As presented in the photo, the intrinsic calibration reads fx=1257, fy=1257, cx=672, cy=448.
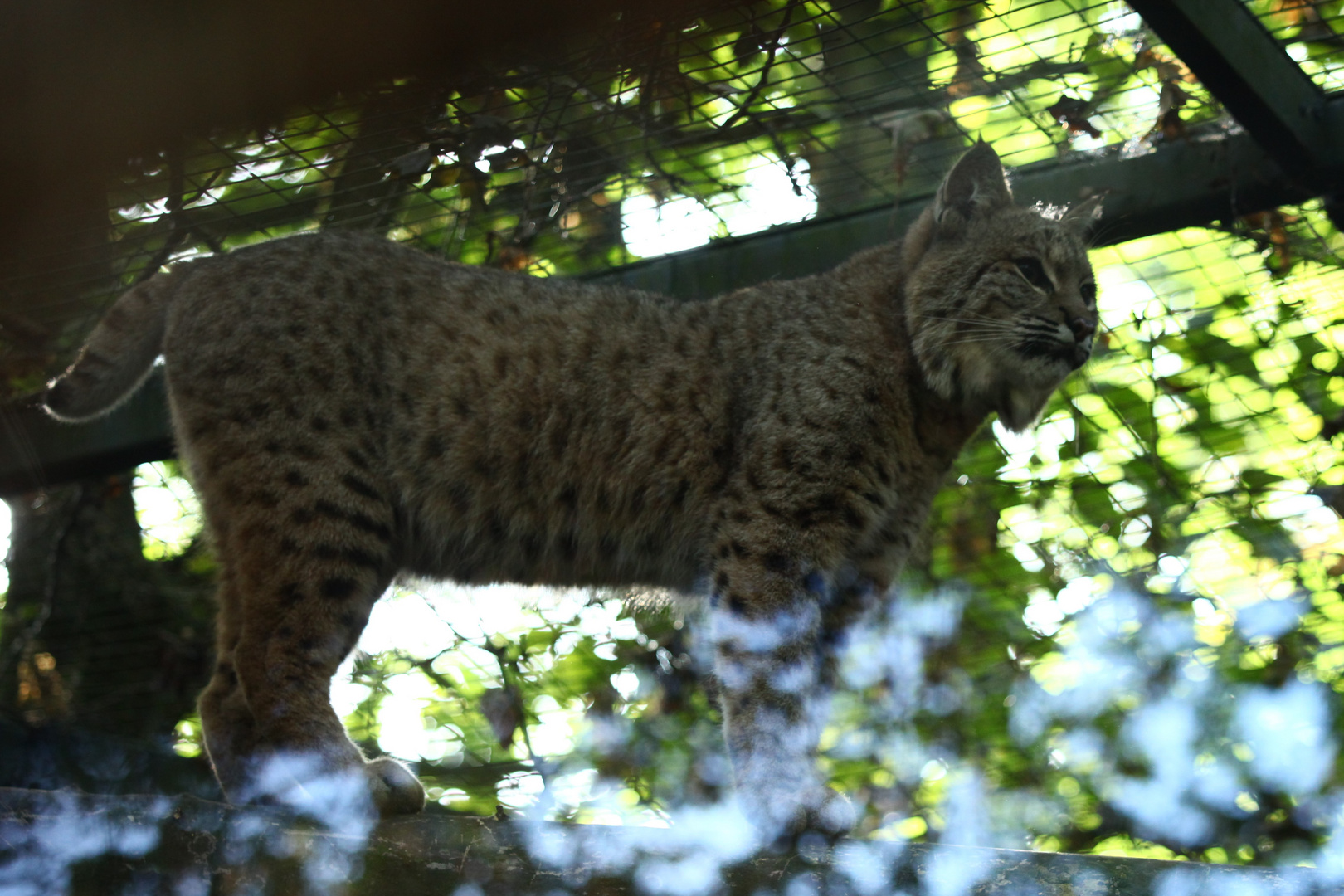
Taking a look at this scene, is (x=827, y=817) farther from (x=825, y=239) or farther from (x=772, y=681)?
(x=825, y=239)

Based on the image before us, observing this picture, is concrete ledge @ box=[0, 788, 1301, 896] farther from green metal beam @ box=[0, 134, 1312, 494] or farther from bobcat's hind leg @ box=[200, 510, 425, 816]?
green metal beam @ box=[0, 134, 1312, 494]

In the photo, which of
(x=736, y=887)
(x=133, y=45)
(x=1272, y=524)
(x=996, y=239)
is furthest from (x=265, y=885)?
(x=1272, y=524)

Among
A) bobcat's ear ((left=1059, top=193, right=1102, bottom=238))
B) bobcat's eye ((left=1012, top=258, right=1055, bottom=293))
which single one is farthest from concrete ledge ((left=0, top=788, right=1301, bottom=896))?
bobcat's ear ((left=1059, top=193, right=1102, bottom=238))

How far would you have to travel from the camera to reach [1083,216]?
12.4ft

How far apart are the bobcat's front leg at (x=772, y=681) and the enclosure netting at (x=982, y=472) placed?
71 cm

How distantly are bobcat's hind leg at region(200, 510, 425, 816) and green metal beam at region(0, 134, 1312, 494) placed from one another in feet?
3.85

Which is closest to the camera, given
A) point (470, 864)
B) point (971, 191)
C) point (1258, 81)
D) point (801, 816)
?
point (470, 864)

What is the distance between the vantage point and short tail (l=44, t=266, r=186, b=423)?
3.60 metres

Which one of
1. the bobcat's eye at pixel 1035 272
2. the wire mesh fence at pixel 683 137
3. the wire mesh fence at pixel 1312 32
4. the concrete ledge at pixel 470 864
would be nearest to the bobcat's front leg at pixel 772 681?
the concrete ledge at pixel 470 864

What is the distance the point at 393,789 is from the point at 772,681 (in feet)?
3.24

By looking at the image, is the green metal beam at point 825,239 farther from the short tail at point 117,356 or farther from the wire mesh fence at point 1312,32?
the short tail at point 117,356

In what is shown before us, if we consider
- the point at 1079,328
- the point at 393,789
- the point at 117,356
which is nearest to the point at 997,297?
the point at 1079,328

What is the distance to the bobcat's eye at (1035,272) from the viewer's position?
12.1 ft

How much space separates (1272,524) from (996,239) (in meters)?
1.78
